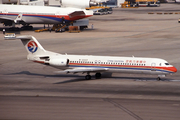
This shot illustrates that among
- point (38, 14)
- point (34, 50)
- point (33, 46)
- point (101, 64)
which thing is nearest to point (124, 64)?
point (101, 64)

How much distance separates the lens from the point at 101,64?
40.9 meters

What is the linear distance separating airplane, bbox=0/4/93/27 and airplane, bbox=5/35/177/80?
46233 millimetres

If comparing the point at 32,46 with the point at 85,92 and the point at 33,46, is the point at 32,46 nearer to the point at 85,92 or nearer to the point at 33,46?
the point at 33,46

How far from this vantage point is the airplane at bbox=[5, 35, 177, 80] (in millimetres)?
39375

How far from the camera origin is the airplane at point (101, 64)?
129ft

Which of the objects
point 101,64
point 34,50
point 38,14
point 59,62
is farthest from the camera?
point 38,14

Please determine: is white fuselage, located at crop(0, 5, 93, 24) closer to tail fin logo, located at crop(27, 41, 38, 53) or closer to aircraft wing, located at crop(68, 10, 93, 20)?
aircraft wing, located at crop(68, 10, 93, 20)

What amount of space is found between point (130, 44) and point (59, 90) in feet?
122

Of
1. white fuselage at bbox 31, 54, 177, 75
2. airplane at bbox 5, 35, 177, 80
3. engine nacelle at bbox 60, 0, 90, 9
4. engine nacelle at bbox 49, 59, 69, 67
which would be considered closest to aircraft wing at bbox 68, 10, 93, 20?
engine nacelle at bbox 60, 0, 90, 9

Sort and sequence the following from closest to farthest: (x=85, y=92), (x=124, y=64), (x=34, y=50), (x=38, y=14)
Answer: (x=85, y=92) < (x=124, y=64) < (x=34, y=50) < (x=38, y=14)

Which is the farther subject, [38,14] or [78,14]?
[78,14]

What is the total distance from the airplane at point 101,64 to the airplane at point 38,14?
152 ft

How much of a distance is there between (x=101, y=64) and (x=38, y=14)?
52.1 m

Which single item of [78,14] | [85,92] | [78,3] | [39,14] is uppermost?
[78,3]
